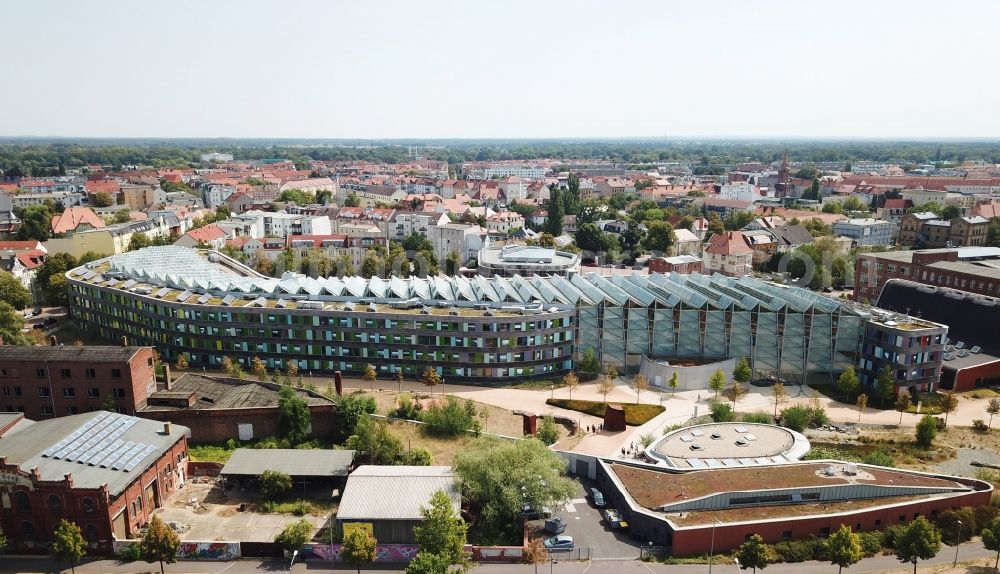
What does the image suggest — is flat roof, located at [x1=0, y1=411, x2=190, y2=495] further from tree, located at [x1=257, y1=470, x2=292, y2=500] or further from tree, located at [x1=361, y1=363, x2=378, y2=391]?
tree, located at [x1=361, y1=363, x2=378, y2=391]

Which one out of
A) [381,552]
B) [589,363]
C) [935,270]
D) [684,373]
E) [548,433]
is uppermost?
[935,270]

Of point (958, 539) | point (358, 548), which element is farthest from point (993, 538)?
point (358, 548)

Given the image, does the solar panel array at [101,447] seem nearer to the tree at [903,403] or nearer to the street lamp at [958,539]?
the street lamp at [958,539]

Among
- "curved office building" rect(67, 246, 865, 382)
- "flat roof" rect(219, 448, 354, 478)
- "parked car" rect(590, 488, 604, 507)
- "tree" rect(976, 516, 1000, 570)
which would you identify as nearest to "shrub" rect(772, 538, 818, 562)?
"tree" rect(976, 516, 1000, 570)

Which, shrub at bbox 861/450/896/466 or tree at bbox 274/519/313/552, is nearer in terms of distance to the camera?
tree at bbox 274/519/313/552

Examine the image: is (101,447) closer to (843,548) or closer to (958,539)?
(843,548)

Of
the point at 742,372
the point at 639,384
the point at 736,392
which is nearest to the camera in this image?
the point at 736,392

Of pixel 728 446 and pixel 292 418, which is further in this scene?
pixel 292 418
